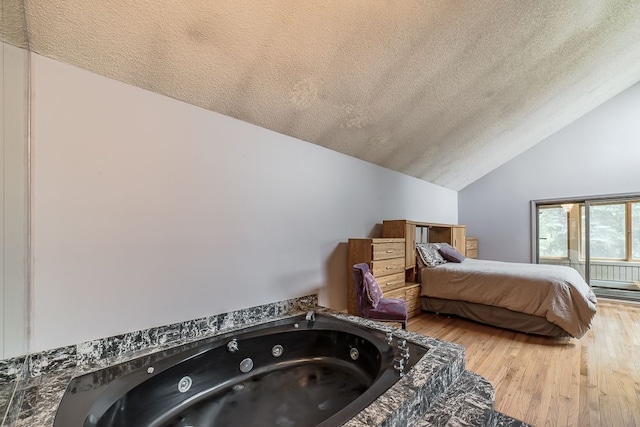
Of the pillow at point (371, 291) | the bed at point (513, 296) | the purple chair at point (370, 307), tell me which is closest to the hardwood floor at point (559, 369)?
the bed at point (513, 296)

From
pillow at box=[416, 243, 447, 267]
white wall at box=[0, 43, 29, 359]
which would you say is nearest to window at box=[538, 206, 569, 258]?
pillow at box=[416, 243, 447, 267]

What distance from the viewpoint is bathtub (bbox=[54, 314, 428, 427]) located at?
3.95 ft

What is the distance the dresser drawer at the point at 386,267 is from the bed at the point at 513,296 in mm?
621

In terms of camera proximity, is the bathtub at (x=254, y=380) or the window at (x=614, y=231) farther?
the window at (x=614, y=231)

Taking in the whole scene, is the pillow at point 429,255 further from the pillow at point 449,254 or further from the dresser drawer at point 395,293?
the dresser drawer at point 395,293

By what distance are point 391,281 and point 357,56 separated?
7.82 ft

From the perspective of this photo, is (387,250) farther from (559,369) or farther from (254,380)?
(254,380)

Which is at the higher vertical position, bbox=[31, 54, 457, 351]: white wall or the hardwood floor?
bbox=[31, 54, 457, 351]: white wall

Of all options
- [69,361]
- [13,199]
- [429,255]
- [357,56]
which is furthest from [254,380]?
[429,255]

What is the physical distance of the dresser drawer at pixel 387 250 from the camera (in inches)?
114

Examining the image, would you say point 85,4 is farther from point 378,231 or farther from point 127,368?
point 378,231

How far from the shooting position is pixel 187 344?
1671 millimetres

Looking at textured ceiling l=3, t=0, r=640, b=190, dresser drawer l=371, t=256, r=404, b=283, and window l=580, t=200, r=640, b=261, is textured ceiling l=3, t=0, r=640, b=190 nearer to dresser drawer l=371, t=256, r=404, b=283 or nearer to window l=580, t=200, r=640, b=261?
dresser drawer l=371, t=256, r=404, b=283

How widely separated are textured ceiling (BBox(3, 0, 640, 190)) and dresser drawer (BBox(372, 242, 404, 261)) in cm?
112
